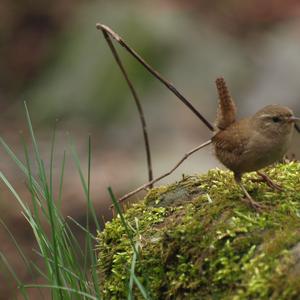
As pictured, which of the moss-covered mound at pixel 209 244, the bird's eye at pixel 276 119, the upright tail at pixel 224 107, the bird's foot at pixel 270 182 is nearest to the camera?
the moss-covered mound at pixel 209 244

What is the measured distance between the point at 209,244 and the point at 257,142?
698mm

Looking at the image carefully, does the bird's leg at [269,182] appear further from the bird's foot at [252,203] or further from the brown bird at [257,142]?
the bird's foot at [252,203]

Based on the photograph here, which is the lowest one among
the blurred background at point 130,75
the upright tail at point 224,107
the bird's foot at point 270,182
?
the blurred background at point 130,75

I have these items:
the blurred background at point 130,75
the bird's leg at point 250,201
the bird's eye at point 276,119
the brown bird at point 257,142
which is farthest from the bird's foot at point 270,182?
the blurred background at point 130,75

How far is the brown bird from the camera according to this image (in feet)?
11.4

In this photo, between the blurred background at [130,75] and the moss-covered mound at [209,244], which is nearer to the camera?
the moss-covered mound at [209,244]

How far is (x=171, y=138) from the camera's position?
8.57m

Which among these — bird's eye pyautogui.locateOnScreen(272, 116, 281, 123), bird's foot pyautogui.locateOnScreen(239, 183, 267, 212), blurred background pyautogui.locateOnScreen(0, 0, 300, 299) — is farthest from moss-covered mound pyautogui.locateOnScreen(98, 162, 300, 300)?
blurred background pyautogui.locateOnScreen(0, 0, 300, 299)

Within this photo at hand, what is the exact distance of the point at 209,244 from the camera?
2980mm

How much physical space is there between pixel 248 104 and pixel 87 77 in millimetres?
1980

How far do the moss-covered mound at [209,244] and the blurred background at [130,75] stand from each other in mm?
4029

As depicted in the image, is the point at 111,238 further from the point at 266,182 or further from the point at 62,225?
the point at 266,182

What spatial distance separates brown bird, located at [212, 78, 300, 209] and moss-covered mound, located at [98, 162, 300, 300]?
0.11 m

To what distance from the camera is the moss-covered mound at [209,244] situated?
2756 millimetres
